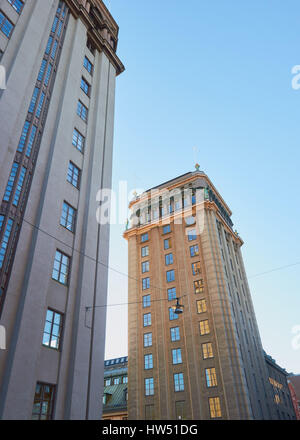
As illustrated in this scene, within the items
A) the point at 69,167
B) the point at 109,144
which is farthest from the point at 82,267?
the point at 109,144

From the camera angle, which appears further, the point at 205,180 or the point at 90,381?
the point at 205,180

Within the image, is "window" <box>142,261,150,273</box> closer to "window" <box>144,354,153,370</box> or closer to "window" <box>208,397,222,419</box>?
"window" <box>144,354,153,370</box>

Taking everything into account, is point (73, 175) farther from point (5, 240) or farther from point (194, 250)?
point (194, 250)

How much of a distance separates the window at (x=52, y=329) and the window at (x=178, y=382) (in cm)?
3096

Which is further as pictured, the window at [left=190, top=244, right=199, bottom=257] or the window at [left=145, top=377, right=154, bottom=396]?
the window at [left=190, top=244, right=199, bottom=257]

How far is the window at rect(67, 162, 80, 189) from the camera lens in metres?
25.0

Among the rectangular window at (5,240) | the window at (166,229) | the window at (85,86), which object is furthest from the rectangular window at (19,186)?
the window at (166,229)

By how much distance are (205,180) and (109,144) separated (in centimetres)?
3362

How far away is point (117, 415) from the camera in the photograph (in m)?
51.3

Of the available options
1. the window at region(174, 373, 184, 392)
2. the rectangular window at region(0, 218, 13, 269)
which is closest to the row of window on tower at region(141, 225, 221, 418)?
the window at region(174, 373, 184, 392)

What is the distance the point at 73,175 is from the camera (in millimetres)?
25359

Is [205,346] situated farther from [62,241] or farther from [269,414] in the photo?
[62,241]

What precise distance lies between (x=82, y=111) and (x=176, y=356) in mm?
34802

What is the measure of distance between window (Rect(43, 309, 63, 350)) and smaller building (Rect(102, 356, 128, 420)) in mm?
37455
